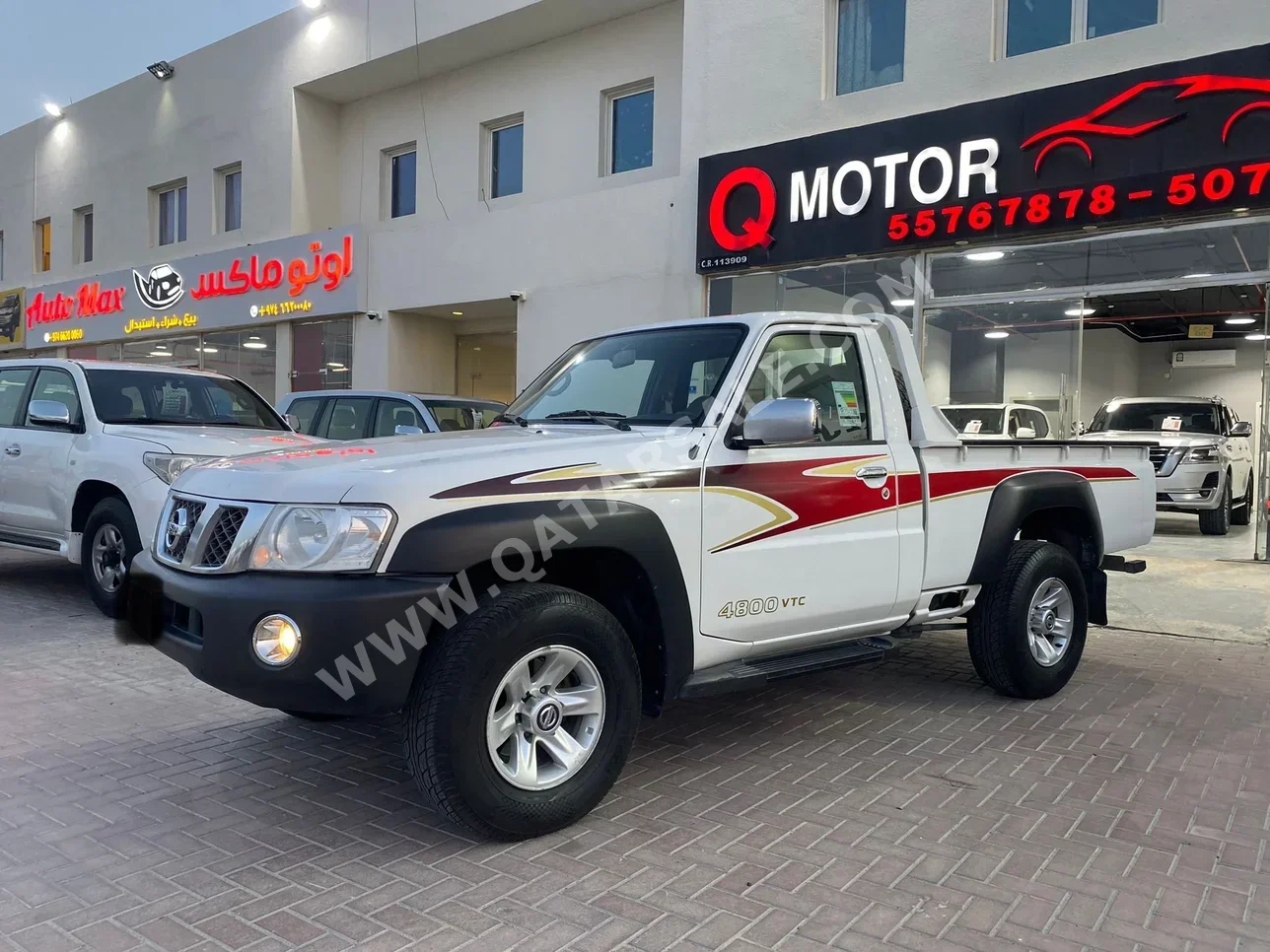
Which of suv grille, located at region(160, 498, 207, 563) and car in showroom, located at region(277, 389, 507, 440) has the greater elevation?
car in showroom, located at region(277, 389, 507, 440)

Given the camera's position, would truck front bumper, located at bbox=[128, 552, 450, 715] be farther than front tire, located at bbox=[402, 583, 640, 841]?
No

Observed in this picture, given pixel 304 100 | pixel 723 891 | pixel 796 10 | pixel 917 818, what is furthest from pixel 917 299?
pixel 304 100

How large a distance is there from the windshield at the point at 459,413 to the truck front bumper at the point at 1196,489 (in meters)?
8.09

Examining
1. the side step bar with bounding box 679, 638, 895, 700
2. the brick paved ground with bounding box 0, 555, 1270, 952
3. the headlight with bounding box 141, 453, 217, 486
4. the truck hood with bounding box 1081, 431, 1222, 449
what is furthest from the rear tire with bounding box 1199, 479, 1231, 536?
the headlight with bounding box 141, 453, 217, 486

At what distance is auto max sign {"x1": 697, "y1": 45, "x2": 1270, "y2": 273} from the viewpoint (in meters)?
9.47

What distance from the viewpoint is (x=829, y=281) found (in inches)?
485

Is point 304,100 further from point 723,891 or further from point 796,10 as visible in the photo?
point 723,891

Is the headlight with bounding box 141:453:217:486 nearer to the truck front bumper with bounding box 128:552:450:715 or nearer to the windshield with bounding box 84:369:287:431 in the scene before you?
the windshield with bounding box 84:369:287:431

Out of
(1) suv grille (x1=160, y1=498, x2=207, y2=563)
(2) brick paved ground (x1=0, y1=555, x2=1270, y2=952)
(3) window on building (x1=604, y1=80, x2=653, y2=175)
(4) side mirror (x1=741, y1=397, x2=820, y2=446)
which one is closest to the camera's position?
(2) brick paved ground (x1=0, y1=555, x2=1270, y2=952)

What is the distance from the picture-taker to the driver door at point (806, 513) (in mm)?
3984

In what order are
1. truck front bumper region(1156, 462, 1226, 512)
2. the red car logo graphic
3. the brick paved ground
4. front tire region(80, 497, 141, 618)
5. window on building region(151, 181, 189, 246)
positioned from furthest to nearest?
1. window on building region(151, 181, 189, 246)
2. truck front bumper region(1156, 462, 1226, 512)
3. the red car logo graphic
4. front tire region(80, 497, 141, 618)
5. the brick paved ground

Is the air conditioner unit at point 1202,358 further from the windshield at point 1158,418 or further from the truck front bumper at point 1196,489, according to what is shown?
the truck front bumper at point 1196,489

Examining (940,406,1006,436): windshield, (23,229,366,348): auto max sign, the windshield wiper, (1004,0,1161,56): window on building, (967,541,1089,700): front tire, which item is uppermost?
(1004,0,1161,56): window on building

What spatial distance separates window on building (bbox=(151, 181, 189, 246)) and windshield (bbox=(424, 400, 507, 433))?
48.2ft
